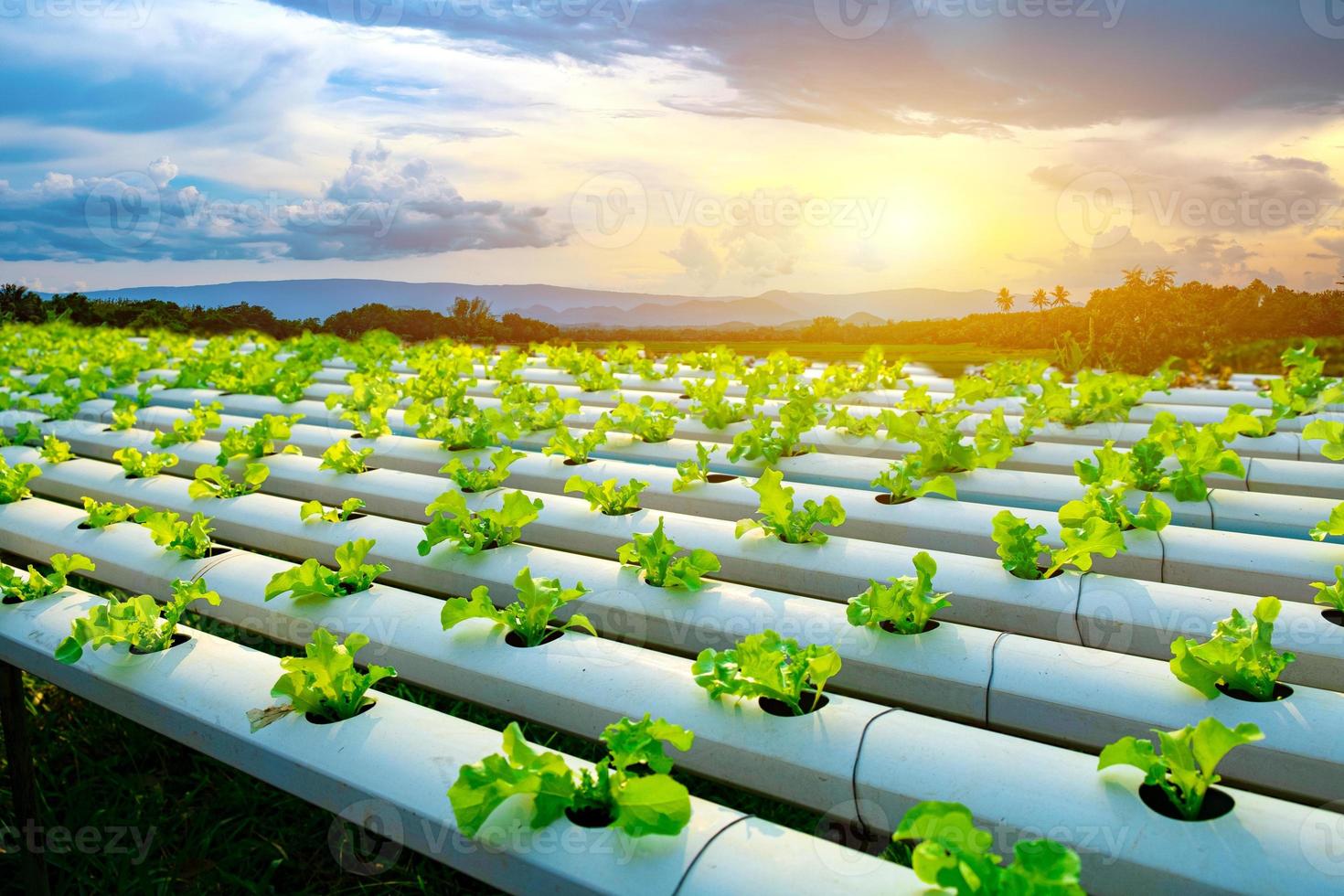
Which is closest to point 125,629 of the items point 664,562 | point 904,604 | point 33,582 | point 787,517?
point 33,582

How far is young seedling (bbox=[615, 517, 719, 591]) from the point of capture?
2.34m

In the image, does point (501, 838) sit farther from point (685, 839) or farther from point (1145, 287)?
point (1145, 287)

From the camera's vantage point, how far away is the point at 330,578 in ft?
8.35

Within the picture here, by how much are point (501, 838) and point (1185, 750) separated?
118 cm

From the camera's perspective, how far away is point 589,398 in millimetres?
5621

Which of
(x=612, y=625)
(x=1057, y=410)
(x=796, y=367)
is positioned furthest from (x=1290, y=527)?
(x=796, y=367)

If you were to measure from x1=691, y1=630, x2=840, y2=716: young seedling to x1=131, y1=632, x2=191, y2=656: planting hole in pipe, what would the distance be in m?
1.47

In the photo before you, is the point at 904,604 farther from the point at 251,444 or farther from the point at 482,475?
the point at 251,444

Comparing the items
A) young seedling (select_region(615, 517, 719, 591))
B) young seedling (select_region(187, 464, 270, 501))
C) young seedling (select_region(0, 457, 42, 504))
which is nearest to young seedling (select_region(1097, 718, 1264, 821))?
young seedling (select_region(615, 517, 719, 591))

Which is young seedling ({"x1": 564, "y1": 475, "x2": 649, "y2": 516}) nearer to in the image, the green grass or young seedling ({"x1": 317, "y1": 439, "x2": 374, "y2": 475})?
the green grass

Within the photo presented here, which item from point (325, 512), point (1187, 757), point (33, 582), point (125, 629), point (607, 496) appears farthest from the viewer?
point (325, 512)

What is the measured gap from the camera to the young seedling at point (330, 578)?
97.8 inches

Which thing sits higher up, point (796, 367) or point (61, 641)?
point (796, 367)

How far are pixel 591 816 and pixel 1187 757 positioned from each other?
1.04m
